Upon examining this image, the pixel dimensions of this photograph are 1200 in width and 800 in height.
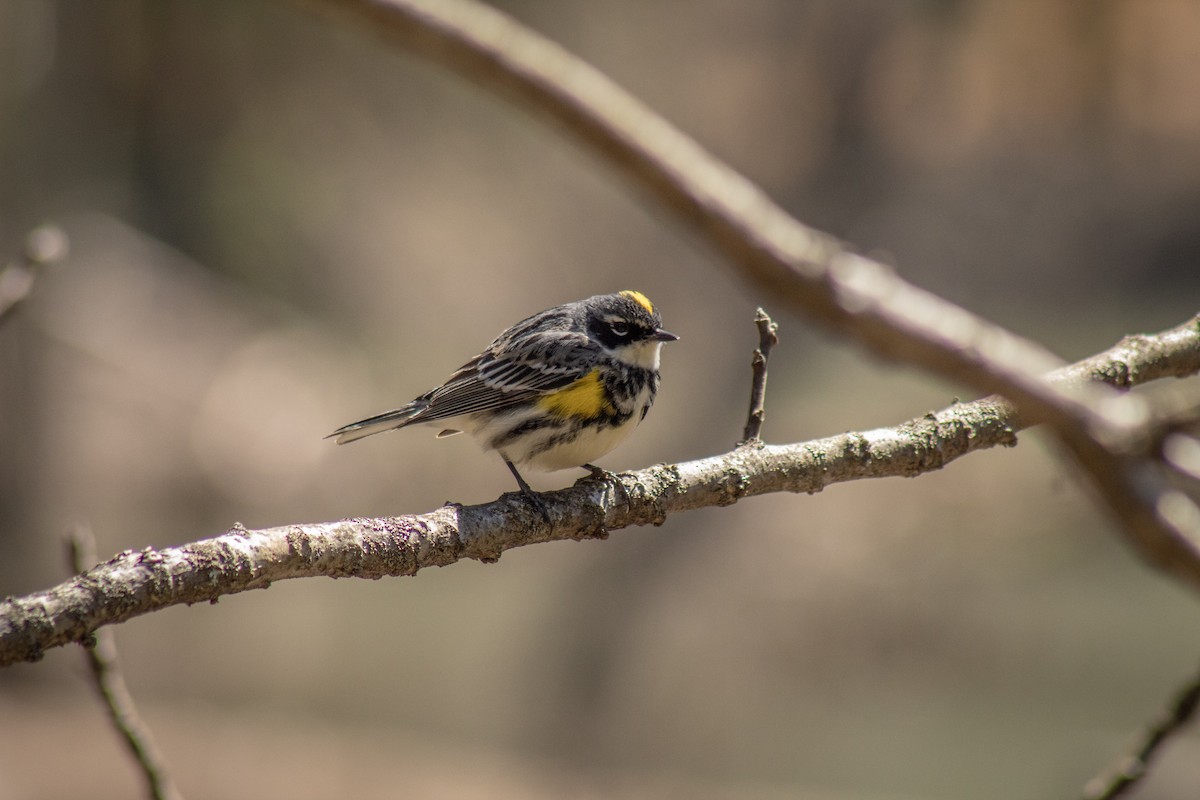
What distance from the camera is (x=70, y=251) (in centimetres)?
1248

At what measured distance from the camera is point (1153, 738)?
2.22 m

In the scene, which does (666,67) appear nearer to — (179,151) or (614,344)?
(179,151)

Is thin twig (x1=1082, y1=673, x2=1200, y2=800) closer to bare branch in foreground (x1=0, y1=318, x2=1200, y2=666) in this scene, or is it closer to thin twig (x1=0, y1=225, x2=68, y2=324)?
bare branch in foreground (x1=0, y1=318, x2=1200, y2=666)

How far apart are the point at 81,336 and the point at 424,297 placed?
678cm

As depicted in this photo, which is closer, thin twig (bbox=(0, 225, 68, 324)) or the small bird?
thin twig (bbox=(0, 225, 68, 324))

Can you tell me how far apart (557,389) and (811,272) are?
2742 millimetres

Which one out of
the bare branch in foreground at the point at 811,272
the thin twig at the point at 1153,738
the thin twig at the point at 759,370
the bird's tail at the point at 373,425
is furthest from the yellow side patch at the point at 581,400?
the bare branch in foreground at the point at 811,272

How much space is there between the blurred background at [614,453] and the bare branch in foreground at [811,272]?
8740 millimetres

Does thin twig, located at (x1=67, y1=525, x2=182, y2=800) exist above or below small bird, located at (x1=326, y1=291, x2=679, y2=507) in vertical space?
below

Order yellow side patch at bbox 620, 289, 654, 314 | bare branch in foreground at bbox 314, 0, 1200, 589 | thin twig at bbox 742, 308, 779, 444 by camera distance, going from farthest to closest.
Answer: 1. yellow side patch at bbox 620, 289, 654, 314
2. thin twig at bbox 742, 308, 779, 444
3. bare branch in foreground at bbox 314, 0, 1200, 589

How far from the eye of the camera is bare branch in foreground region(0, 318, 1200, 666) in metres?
1.89

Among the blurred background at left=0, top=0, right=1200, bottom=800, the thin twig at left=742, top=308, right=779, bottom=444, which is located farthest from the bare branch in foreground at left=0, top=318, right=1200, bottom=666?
the blurred background at left=0, top=0, right=1200, bottom=800

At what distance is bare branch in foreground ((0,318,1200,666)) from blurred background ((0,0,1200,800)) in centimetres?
699

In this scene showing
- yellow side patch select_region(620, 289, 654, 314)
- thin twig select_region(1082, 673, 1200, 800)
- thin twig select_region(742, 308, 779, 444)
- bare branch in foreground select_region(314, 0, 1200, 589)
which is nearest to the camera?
bare branch in foreground select_region(314, 0, 1200, 589)
